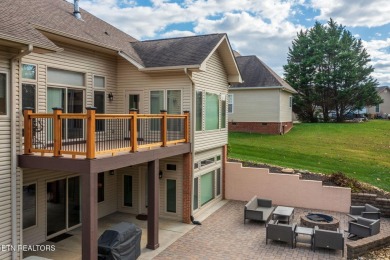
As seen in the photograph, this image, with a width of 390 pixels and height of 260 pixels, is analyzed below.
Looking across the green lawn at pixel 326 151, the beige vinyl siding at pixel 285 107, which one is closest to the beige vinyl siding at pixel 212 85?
the green lawn at pixel 326 151

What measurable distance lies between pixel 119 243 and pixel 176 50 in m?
8.22

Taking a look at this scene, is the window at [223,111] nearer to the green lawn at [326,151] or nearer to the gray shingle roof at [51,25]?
the green lawn at [326,151]

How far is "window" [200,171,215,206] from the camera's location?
14383mm

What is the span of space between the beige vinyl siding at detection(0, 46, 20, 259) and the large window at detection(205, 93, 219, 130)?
7.94m

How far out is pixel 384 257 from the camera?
30.7 feet

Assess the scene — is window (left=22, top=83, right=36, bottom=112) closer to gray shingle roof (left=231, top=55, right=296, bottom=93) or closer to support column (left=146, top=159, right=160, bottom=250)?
support column (left=146, top=159, right=160, bottom=250)

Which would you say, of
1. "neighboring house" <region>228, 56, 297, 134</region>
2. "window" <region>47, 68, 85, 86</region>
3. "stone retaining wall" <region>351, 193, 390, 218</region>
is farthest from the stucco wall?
"neighboring house" <region>228, 56, 297, 134</region>

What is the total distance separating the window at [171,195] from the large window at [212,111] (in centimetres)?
292

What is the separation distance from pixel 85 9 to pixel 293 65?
29056mm

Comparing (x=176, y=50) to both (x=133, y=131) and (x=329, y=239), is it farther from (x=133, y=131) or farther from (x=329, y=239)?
(x=329, y=239)

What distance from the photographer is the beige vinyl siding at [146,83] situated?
12727 millimetres

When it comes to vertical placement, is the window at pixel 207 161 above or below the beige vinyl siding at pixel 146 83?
below

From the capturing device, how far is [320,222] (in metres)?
11.8

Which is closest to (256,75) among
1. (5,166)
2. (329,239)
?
(329,239)
